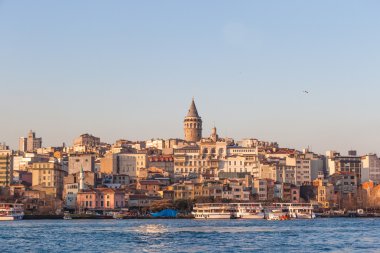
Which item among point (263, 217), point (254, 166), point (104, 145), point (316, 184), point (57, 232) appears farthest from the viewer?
point (104, 145)

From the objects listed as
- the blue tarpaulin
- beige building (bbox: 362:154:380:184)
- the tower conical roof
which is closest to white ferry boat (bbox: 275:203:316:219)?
the blue tarpaulin

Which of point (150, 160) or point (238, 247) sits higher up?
point (150, 160)

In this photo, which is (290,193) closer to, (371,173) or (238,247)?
(371,173)

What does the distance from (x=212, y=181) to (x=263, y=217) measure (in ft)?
44.8

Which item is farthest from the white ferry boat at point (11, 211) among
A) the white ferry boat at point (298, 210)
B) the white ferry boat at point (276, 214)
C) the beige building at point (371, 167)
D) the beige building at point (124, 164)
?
the beige building at point (371, 167)

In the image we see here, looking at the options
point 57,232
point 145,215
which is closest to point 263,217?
point 145,215

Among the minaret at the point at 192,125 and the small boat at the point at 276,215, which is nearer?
the small boat at the point at 276,215

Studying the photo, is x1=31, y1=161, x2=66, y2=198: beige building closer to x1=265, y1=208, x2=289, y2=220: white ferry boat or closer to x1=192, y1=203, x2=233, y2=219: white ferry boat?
x1=192, y1=203, x2=233, y2=219: white ferry boat

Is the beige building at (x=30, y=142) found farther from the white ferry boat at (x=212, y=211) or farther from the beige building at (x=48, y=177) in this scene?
the white ferry boat at (x=212, y=211)

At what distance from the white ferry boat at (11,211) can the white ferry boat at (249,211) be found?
16.8 m

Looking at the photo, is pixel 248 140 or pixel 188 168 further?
pixel 248 140

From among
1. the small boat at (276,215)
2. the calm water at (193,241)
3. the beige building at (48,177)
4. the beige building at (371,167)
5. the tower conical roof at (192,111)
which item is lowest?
the calm water at (193,241)

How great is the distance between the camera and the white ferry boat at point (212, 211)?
77812mm

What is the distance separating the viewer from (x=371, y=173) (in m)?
108
